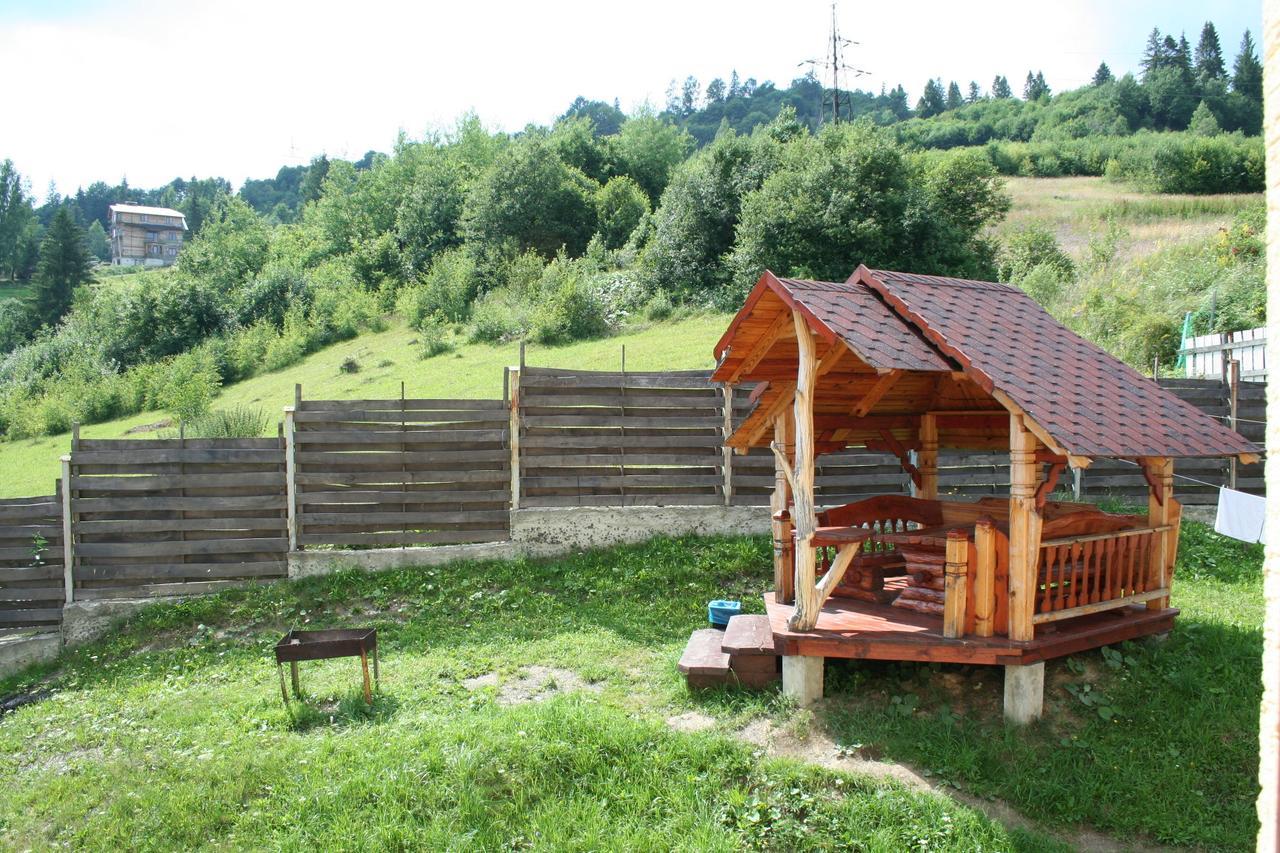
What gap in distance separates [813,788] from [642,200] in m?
37.7

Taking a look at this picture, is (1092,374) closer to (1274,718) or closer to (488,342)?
(1274,718)

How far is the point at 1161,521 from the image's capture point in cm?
773

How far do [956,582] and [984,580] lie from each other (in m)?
0.21

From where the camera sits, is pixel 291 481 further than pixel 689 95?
No

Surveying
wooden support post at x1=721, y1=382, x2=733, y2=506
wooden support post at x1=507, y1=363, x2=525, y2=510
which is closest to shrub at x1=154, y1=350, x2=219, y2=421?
wooden support post at x1=507, y1=363, x2=525, y2=510

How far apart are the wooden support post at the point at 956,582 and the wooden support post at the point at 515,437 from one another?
6011 mm

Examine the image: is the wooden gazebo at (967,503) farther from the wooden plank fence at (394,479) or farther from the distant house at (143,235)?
the distant house at (143,235)

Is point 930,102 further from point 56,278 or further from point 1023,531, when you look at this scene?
point 1023,531

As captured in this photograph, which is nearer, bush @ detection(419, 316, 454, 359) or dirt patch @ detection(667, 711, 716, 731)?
dirt patch @ detection(667, 711, 716, 731)

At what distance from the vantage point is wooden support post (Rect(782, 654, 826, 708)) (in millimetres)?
6992

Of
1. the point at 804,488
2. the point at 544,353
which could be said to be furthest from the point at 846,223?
the point at 804,488

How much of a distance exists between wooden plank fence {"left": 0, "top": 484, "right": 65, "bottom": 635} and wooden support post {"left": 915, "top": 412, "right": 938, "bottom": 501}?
31.6 feet

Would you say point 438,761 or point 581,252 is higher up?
point 581,252

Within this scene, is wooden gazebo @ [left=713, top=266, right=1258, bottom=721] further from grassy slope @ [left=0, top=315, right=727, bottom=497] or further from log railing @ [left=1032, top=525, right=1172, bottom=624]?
grassy slope @ [left=0, top=315, right=727, bottom=497]
